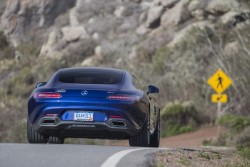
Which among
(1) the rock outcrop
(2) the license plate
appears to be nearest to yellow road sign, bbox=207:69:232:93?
(2) the license plate

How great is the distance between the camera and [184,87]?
4531 centimetres

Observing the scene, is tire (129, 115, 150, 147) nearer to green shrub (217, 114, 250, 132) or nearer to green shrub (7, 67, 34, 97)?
green shrub (217, 114, 250, 132)

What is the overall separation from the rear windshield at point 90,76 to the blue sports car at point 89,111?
0.03m

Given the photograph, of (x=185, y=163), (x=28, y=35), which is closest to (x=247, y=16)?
(x=185, y=163)

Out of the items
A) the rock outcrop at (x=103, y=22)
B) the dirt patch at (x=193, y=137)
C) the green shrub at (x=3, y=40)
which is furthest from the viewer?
the rock outcrop at (x=103, y=22)

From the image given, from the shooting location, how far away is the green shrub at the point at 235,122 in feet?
96.1

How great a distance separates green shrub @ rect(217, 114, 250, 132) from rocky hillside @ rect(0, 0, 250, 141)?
525cm

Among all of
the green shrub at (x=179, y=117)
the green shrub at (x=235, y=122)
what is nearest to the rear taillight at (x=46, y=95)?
the green shrub at (x=235, y=122)

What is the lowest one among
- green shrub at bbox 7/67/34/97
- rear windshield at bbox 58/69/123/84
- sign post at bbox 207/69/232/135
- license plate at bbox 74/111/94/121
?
green shrub at bbox 7/67/34/97

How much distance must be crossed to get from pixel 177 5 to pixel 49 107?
56.8 m

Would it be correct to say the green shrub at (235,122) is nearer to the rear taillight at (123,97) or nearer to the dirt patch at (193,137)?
the dirt patch at (193,137)

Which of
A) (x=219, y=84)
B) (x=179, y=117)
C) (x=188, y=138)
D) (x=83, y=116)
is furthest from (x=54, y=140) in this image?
(x=179, y=117)

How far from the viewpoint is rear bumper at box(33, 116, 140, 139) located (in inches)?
477

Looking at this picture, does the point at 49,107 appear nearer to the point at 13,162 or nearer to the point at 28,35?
the point at 13,162
